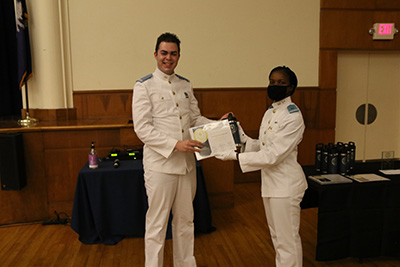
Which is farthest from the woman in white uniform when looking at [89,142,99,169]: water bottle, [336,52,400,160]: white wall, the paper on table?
[336,52,400,160]: white wall

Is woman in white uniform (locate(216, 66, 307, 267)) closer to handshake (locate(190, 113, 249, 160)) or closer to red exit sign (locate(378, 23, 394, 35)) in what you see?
handshake (locate(190, 113, 249, 160))

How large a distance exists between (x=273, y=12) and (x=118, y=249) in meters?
3.84

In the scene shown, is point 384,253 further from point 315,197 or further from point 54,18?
point 54,18

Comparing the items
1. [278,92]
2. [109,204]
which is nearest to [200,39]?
[109,204]

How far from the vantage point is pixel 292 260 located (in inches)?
83.9

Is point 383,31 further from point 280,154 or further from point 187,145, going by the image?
point 187,145

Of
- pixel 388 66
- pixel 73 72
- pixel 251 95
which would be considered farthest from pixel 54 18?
pixel 388 66

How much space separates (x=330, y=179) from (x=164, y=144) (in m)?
1.33

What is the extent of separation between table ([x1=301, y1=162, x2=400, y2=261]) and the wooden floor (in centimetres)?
17

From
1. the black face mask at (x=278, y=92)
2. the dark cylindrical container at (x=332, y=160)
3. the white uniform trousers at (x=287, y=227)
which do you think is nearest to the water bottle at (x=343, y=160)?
the dark cylindrical container at (x=332, y=160)

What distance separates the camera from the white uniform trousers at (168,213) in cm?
227

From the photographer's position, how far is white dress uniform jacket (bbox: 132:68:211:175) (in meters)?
2.21

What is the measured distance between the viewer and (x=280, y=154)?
2068 mm

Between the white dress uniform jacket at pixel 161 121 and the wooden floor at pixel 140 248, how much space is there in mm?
996
